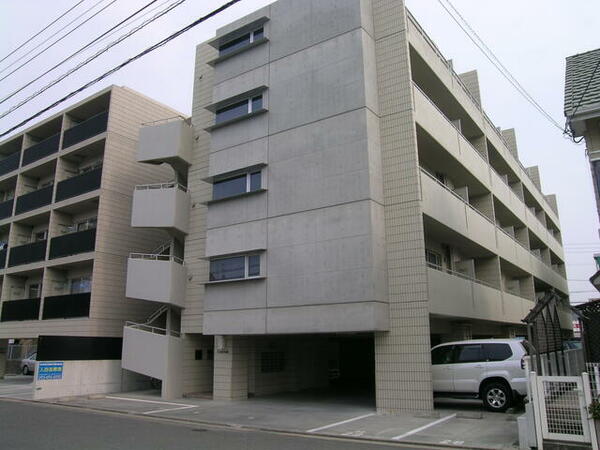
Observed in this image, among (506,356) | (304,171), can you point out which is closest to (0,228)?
(304,171)

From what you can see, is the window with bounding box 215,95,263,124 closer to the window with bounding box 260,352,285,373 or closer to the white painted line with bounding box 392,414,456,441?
the window with bounding box 260,352,285,373

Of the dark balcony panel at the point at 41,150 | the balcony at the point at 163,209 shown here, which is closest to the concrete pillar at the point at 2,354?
the dark balcony panel at the point at 41,150

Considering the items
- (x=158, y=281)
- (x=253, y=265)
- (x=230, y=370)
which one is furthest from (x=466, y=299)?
(x=158, y=281)

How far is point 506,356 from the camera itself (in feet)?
44.8

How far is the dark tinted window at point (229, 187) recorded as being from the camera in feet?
61.5

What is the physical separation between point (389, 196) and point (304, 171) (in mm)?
2911

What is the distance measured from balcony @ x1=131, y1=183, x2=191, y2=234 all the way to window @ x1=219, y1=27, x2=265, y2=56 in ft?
18.8

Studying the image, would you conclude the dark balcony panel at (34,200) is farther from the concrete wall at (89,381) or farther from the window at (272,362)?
the window at (272,362)

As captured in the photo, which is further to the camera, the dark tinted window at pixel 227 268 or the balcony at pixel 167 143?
the balcony at pixel 167 143

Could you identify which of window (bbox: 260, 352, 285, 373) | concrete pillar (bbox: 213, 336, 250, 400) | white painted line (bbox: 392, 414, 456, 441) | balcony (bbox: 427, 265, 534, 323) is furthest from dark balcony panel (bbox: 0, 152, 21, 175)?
white painted line (bbox: 392, 414, 456, 441)

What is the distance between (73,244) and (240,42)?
12.2 m

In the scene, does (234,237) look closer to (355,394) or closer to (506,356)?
(355,394)

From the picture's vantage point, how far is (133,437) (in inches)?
426

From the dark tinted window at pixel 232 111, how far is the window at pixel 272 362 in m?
9.18
